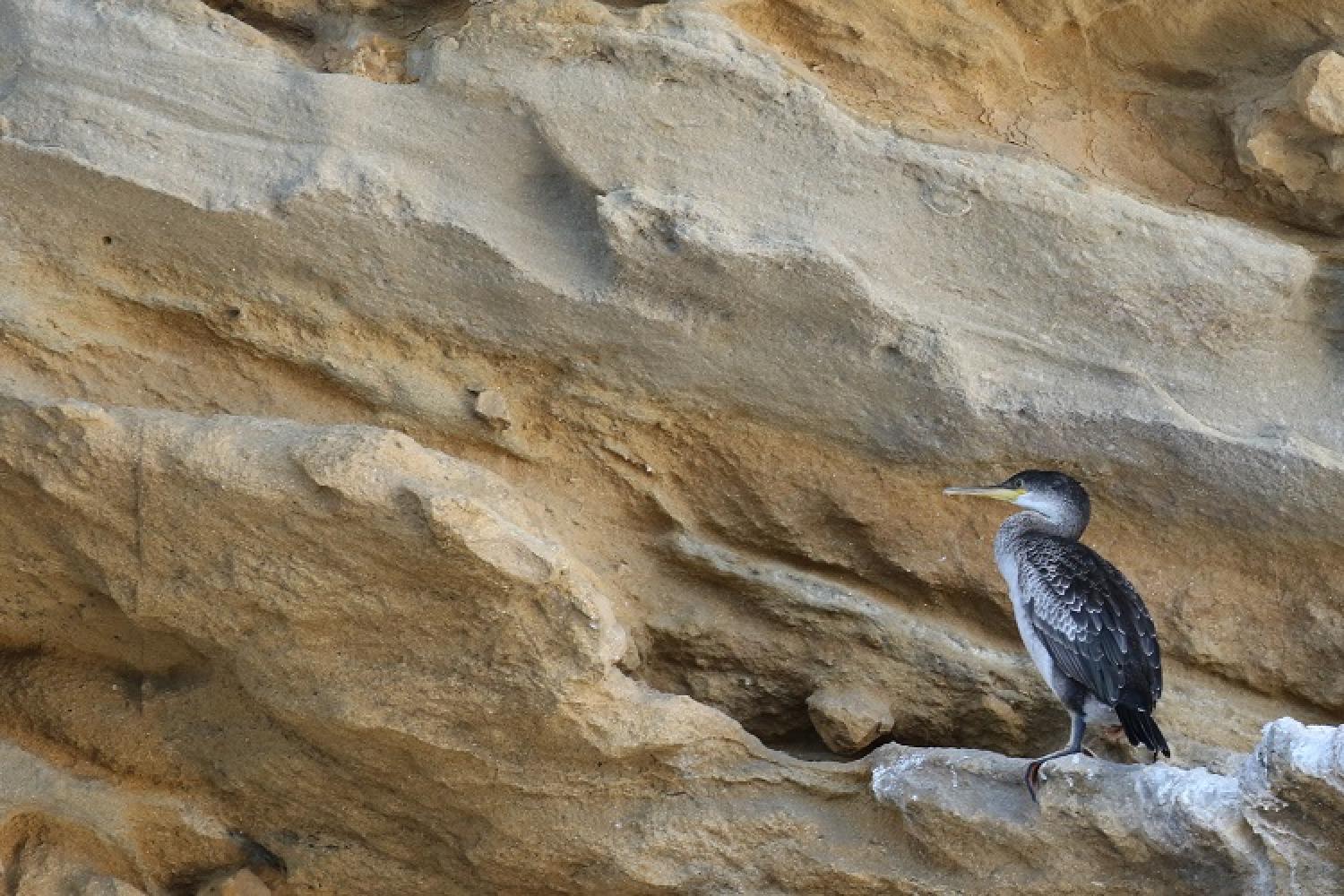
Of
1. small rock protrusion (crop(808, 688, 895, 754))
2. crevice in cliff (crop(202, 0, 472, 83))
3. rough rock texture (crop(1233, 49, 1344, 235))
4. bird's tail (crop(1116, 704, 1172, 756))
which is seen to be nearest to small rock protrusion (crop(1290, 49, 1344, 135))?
rough rock texture (crop(1233, 49, 1344, 235))

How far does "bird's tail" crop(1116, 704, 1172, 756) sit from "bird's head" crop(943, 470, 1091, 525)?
0.75 metres

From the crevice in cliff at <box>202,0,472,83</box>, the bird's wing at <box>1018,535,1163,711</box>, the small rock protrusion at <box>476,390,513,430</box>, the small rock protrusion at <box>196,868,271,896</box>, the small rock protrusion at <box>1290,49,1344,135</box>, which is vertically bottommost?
the small rock protrusion at <box>196,868,271,896</box>

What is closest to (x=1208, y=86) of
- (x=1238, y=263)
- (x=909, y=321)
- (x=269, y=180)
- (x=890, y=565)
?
(x=1238, y=263)

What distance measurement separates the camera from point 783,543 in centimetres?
663

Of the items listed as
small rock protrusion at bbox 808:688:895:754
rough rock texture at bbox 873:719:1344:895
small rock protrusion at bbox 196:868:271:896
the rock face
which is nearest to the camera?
rough rock texture at bbox 873:719:1344:895

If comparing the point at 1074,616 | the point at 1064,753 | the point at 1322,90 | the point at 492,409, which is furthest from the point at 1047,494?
the point at 492,409

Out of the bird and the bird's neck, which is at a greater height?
the bird's neck

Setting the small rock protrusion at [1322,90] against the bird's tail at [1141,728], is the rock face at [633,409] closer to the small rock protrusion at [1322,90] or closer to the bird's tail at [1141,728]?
the small rock protrusion at [1322,90]

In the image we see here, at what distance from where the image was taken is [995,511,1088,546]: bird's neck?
246 inches

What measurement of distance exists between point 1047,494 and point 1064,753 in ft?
2.87

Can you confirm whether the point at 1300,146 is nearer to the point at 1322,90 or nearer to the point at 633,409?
the point at 1322,90

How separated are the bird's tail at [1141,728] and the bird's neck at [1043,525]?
0.69 metres

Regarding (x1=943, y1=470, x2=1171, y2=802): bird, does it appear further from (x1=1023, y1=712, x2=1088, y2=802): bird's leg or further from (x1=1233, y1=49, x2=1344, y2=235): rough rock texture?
(x1=1233, y1=49, x2=1344, y2=235): rough rock texture

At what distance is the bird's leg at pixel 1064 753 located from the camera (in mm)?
5816
